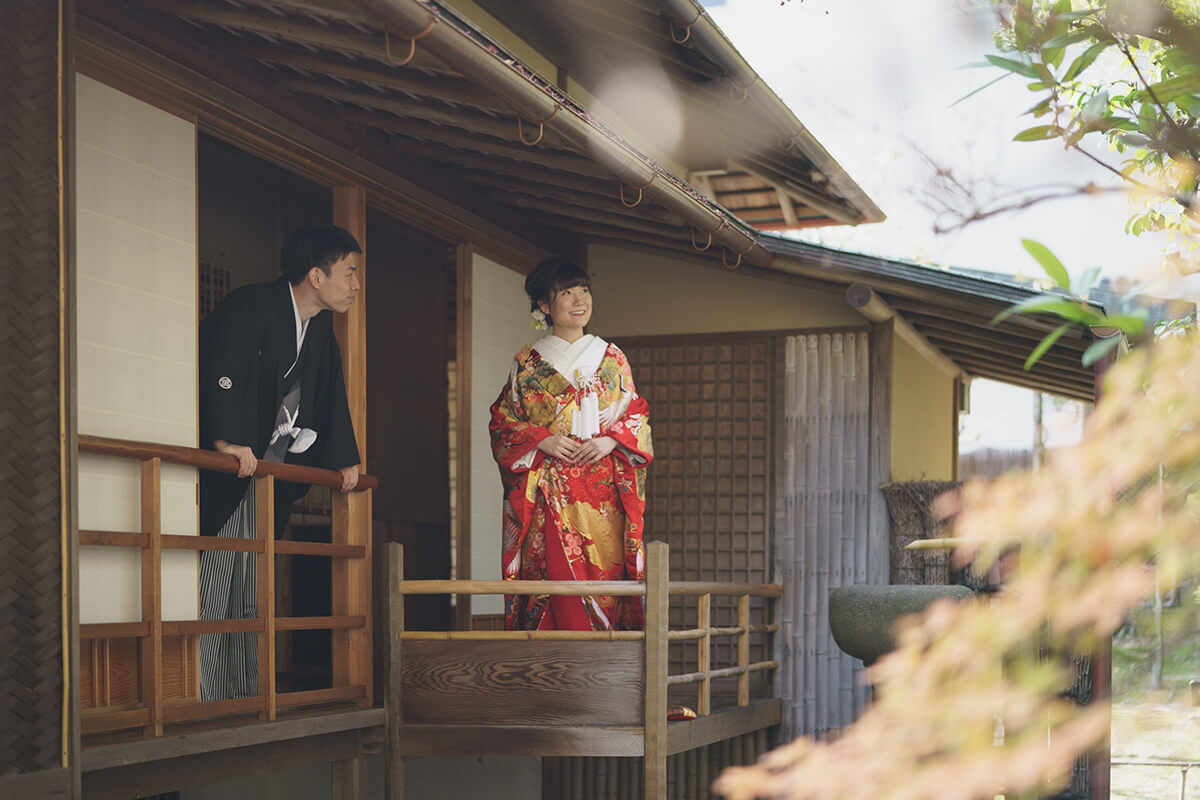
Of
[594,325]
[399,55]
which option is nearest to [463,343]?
[594,325]

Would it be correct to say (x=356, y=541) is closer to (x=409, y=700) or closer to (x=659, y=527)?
(x=409, y=700)

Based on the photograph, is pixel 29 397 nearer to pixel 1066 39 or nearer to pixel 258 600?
pixel 258 600

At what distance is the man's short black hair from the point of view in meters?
4.55

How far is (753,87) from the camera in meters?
6.36

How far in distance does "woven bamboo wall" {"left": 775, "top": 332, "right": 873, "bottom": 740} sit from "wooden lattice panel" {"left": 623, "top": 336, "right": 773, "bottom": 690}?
137mm

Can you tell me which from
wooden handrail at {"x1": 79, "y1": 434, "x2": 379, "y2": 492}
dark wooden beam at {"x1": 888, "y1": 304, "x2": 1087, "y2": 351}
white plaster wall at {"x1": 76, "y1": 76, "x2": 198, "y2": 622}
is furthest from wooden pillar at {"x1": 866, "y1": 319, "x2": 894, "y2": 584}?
white plaster wall at {"x1": 76, "y1": 76, "x2": 198, "y2": 622}

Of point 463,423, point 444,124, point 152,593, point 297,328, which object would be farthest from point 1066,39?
point 463,423

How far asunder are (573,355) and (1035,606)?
174 inches

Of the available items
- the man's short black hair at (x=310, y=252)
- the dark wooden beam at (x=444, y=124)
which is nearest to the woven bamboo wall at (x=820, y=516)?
the dark wooden beam at (x=444, y=124)

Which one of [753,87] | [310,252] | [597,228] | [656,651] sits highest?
[753,87]

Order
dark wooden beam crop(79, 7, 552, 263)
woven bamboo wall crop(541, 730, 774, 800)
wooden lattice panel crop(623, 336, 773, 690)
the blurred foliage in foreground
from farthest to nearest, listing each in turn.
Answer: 1. wooden lattice panel crop(623, 336, 773, 690)
2. woven bamboo wall crop(541, 730, 774, 800)
3. dark wooden beam crop(79, 7, 552, 263)
4. the blurred foliage in foreground

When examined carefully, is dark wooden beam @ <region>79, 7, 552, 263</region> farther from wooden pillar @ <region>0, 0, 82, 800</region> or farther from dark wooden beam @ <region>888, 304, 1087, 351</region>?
dark wooden beam @ <region>888, 304, 1087, 351</region>

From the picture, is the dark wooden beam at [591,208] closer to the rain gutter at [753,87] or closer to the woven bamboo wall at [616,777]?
the rain gutter at [753,87]

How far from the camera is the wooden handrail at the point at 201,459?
11.0 feet
